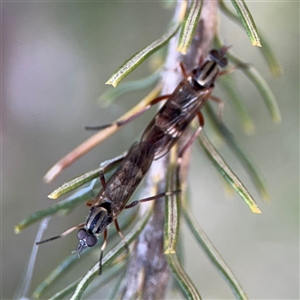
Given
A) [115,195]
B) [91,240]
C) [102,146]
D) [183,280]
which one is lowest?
[183,280]

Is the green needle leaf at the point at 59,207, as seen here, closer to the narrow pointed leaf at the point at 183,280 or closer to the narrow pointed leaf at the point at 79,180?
the narrow pointed leaf at the point at 79,180

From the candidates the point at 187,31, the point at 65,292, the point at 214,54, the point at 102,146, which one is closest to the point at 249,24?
the point at 187,31

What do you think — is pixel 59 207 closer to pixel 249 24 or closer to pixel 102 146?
pixel 249 24

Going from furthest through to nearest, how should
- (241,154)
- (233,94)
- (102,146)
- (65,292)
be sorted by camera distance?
(102,146) → (233,94) → (241,154) → (65,292)

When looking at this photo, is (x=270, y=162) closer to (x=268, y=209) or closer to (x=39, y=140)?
(x=268, y=209)

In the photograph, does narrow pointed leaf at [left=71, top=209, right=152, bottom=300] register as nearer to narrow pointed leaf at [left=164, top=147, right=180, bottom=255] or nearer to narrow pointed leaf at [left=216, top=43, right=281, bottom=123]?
narrow pointed leaf at [left=164, top=147, right=180, bottom=255]
